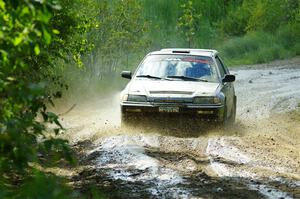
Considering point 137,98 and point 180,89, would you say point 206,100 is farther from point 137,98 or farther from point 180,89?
point 137,98

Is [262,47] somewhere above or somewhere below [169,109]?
below

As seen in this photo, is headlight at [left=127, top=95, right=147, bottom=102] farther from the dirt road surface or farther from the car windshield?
the car windshield

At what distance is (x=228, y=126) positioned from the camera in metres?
13.3

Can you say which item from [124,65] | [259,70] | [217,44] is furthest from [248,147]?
[217,44]

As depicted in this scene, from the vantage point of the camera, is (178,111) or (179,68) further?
(179,68)

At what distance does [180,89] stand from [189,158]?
258cm

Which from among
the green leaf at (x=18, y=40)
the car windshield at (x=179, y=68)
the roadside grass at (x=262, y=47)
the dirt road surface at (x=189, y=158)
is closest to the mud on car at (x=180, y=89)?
the car windshield at (x=179, y=68)

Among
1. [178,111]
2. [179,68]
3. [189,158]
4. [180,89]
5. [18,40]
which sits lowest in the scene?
[189,158]

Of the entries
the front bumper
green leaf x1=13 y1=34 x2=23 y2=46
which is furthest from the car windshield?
green leaf x1=13 y1=34 x2=23 y2=46

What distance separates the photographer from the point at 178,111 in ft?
39.2

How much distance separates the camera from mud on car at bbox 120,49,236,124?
39.3ft

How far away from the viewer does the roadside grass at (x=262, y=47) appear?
127 feet

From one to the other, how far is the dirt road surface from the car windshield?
3.76ft

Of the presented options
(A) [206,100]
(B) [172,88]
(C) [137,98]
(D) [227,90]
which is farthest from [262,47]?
(C) [137,98]
